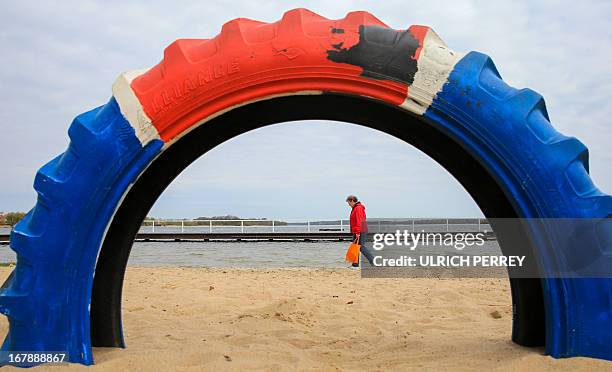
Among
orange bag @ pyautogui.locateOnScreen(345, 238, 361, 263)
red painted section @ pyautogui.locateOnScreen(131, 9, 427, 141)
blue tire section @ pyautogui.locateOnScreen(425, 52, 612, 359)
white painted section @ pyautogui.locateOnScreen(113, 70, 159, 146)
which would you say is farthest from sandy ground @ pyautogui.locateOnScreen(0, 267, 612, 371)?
orange bag @ pyautogui.locateOnScreen(345, 238, 361, 263)

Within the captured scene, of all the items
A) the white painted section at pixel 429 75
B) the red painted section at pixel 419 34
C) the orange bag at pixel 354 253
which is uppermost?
the red painted section at pixel 419 34

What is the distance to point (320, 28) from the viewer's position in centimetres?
249

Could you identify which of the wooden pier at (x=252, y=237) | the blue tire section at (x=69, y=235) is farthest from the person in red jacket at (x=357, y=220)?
the wooden pier at (x=252, y=237)

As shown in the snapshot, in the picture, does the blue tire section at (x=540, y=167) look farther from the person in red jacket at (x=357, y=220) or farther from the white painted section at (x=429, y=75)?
the person in red jacket at (x=357, y=220)

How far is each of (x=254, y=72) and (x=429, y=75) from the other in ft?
2.74

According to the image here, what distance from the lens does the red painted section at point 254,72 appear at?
2.45 metres

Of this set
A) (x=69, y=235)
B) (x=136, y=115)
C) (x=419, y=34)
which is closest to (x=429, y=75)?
(x=419, y=34)

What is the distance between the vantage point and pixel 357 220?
10453 millimetres

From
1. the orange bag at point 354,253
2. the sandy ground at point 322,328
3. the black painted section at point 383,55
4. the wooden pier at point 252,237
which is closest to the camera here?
the black painted section at point 383,55

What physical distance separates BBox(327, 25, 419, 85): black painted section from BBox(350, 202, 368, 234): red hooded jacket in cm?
799

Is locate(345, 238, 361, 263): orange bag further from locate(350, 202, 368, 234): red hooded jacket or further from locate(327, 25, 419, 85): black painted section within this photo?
A: locate(327, 25, 419, 85): black painted section

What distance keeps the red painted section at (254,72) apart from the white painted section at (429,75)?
51mm

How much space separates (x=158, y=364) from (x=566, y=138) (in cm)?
230

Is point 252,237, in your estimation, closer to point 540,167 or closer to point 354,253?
point 354,253
